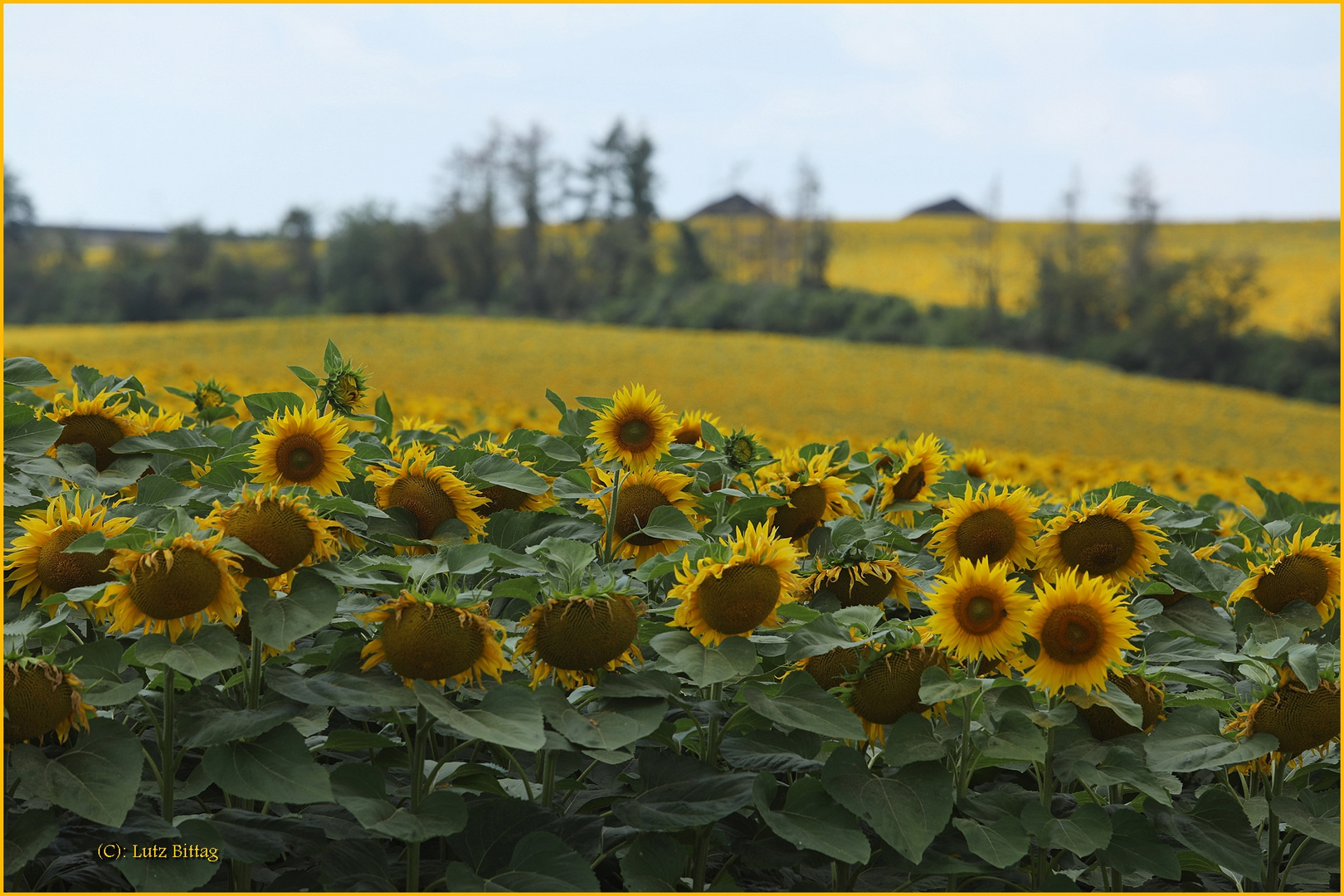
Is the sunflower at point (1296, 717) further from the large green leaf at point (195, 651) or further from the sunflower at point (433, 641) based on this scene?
the large green leaf at point (195, 651)

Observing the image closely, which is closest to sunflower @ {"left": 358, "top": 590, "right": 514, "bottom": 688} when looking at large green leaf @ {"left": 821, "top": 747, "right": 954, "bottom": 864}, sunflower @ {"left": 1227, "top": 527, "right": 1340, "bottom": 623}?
large green leaf @ {"left": 821, "top": 747, "right": 954, "bottom": 864}

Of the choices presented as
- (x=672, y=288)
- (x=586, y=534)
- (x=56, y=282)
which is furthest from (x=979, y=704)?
(x=56, y=282)

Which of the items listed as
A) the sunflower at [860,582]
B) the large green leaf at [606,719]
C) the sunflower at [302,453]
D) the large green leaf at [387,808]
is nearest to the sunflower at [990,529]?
the sunflower at [860,582]

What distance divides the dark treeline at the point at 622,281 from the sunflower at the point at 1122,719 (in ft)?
91.2

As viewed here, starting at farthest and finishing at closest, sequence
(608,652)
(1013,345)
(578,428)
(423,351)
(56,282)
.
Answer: (56,282) → (1013,345) → (423,351) → (578,428) → (608,652)

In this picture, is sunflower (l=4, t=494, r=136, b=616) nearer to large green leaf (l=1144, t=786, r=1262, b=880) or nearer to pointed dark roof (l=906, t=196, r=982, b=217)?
large green leaf (l=1144, t=786, r=1262, b=880)

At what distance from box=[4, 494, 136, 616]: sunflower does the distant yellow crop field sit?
744 centimetres

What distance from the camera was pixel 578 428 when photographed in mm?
2254

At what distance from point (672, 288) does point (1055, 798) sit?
36.2 meters

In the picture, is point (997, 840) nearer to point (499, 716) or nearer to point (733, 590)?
point (733, 590)

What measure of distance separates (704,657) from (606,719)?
16 cm

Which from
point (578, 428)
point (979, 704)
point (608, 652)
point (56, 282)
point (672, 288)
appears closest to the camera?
point (608, 652)

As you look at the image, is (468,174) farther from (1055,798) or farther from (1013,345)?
(1055,798)

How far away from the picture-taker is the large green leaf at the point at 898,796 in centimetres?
151
